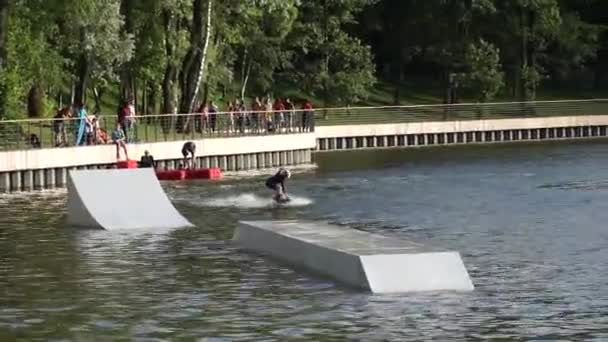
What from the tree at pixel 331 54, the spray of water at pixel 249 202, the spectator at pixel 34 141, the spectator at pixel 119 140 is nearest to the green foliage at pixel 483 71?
the tree at pixel 331 54

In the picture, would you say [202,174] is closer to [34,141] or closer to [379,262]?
[34,141]

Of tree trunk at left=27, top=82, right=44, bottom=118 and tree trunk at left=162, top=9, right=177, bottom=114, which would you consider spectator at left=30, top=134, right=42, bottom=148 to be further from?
tree trunk at left=162, top=9, right=177, bottom=114

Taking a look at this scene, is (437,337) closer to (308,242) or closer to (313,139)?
(308,242)

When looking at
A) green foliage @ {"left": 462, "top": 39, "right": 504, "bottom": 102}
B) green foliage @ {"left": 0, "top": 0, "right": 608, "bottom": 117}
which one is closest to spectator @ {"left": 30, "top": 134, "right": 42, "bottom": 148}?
green foliage @ {"left": 0, "top": 0, "right": 608, "bottom": 117}

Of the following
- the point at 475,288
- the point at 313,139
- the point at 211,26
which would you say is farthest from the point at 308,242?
the point at 211,26

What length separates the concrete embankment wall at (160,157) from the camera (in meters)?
57.8

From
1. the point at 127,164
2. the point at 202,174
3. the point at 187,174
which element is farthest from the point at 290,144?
the point at 127,164

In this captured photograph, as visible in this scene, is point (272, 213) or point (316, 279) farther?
point (272, 213)

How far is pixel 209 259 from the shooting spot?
3403 cm

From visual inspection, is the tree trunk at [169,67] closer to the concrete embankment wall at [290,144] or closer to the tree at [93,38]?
the concrete embankment wall at [290,144]

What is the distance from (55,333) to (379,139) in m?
68.8

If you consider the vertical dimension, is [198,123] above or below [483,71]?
below

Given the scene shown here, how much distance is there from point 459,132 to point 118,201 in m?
57.1

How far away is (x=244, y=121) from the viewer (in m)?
73.5
